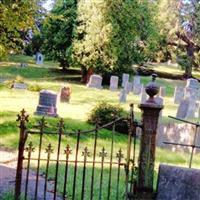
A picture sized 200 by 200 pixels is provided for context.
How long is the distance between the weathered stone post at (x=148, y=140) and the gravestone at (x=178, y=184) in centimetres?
16

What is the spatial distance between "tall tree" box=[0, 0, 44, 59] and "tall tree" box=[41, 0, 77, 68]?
21.2m

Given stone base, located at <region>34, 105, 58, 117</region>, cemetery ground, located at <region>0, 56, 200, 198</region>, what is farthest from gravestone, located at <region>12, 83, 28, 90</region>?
stone base, located at <region>34, 105, 58, 117</region>

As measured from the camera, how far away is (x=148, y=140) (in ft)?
21.9

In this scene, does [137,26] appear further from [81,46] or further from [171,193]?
[171,193]

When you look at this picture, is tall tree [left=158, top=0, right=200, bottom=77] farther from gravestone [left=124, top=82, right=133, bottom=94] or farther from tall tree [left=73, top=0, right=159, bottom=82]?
gravestone [left=124, top=82, right=133, bottom=94]

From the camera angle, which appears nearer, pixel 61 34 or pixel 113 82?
pixel 113 82

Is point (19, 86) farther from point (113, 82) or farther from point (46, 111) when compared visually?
point (46, 111)

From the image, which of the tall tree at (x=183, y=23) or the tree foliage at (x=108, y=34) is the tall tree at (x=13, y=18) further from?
the tall tree at (x=183, y=23)

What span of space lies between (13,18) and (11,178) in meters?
4.78

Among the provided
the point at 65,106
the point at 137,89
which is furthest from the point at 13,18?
the point at 137,89

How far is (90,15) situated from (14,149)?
2196 centimetres

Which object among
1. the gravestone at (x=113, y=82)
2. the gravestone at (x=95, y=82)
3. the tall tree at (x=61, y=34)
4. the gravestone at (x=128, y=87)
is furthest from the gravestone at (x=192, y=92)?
the tall tree at (x=61, y=34)

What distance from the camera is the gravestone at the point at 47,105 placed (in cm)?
1859

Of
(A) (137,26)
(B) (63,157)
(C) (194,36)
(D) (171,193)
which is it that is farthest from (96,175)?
(C) (194,36)
